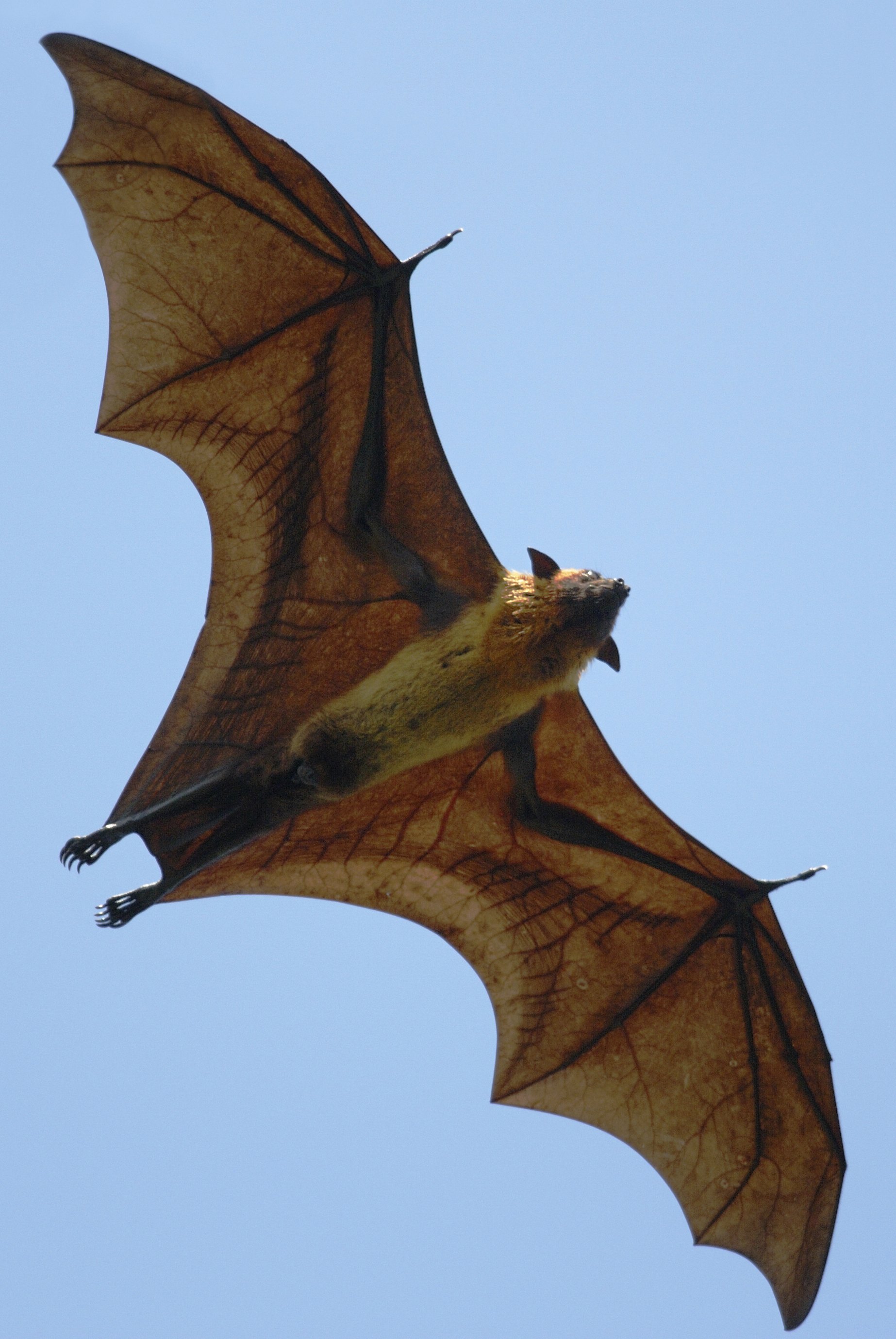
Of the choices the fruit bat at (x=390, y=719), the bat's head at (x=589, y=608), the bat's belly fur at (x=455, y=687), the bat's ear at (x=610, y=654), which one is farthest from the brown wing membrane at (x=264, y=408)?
the bat's ear at (x=610, y=654)

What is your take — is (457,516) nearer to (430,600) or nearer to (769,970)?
(430,600)

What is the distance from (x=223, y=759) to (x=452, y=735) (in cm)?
135

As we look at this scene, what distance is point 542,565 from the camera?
27.1ft

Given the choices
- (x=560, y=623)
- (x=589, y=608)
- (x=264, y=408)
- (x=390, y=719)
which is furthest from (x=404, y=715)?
(x=264, y=408)

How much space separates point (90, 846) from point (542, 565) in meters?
3.04

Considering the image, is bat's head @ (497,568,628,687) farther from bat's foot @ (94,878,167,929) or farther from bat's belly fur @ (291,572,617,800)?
bat's foot @ (94,878,167,929)

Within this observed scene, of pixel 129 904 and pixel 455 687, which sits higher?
pixel 455 687

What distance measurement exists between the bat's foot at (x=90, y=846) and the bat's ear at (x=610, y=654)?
9.68ft

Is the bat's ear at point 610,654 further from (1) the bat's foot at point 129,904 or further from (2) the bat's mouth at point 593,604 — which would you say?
(1) the bat's foot at point 129,904

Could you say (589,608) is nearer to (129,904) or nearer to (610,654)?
(610,654)

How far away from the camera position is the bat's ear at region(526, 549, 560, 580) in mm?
8242

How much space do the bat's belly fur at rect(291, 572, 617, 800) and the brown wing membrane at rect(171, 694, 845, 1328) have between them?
0.41 meters

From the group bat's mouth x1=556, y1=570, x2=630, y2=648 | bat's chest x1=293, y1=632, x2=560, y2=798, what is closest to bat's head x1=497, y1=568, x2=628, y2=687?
bat's mouth x1=556, y1=570, x2=630, y2=648

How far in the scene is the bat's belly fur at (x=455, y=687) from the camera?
8047mm
